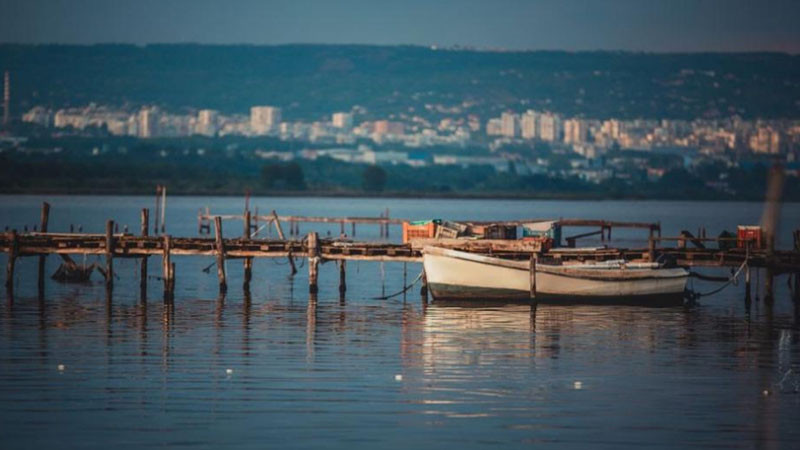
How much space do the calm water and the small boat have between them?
1142mm

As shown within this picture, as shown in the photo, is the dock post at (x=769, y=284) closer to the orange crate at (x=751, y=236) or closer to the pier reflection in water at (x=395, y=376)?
the orange crate at (x=751, y=236)

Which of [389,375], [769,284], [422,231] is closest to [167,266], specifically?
[422,231]

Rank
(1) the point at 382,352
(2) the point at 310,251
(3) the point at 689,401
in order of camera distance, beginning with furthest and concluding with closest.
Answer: (2) the point at 310,251 → (1) the point at 382,352 → (3) the point at 689,401

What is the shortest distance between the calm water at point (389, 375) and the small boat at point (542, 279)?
114 cm

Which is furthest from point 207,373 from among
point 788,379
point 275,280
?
point 275,280

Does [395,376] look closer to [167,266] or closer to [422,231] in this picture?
[167,266]

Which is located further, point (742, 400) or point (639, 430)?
point (742, 400)

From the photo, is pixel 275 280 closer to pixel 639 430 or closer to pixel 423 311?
pixel 423 311

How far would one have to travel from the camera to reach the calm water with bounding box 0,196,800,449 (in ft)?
98.0

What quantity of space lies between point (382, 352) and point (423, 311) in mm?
12661

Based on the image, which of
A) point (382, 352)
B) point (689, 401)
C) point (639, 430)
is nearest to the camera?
point (639, 430)

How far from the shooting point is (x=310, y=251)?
57156 millimetres

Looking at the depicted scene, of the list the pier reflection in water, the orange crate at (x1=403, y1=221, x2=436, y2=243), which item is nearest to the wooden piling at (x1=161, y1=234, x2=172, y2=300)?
the pier reflection in water

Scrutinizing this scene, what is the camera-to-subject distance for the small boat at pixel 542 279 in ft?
182
